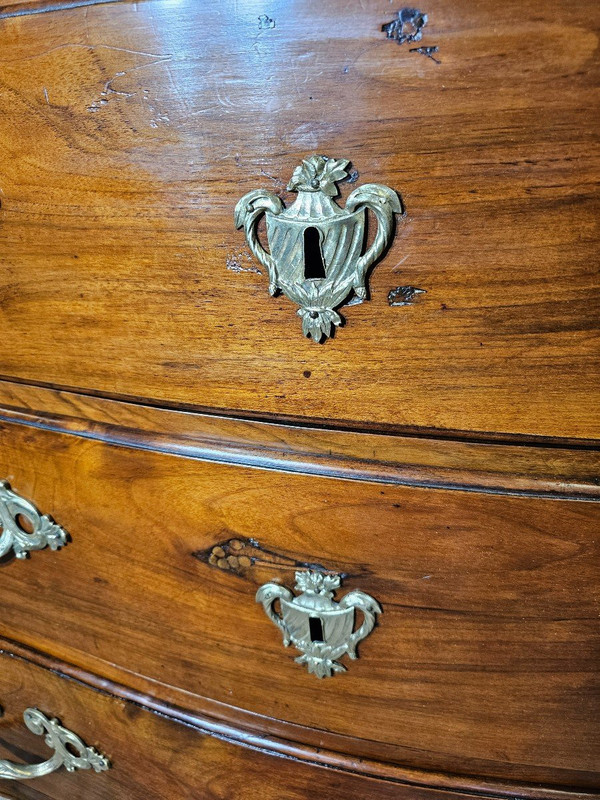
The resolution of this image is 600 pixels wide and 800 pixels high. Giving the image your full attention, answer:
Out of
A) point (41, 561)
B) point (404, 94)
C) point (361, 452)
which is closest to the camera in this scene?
point (404, 94)

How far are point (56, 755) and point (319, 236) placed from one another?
1.76ft

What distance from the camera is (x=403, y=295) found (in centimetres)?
38

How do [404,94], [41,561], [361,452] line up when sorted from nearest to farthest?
[404,94] → [361,452] → [41,561]

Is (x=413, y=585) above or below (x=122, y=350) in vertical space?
below

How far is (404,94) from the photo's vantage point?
1.08 ft

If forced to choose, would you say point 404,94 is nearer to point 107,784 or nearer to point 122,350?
point 122,350

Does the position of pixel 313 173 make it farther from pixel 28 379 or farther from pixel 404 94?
pixel 28 379

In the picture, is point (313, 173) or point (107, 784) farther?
point (107, 784)

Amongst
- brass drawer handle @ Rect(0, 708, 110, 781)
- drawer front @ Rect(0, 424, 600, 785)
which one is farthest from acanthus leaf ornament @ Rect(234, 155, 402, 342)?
brass drawer handle @ Rect(0, 708, 110, 781)

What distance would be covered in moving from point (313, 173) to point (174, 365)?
0.15 metres

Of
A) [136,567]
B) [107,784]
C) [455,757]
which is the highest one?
[136,567]

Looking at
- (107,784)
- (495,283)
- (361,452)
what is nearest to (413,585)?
(361,452)

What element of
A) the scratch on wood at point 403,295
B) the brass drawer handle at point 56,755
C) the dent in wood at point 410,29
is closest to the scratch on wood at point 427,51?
the dent in wood at point 410,29

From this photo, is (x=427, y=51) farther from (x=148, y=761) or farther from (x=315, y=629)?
(x=148, y=761)
